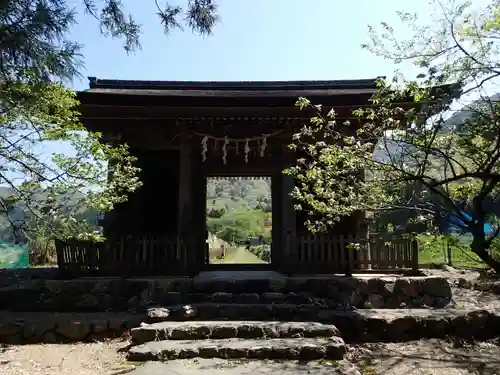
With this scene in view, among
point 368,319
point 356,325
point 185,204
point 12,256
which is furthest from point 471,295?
point 12,256

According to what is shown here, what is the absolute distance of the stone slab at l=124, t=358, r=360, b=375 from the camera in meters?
4.62

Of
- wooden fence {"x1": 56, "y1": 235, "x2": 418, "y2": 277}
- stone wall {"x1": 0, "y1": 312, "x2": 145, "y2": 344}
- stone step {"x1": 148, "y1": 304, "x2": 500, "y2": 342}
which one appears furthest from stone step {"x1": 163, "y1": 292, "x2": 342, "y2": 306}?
wooden fence {"x1": 56, "y1": 235, "x2": 418, "y2": 277}

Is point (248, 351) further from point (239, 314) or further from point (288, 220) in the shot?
point (288, 220)

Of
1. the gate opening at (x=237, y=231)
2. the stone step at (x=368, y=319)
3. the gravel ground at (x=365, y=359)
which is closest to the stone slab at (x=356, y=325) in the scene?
the stone step at (x=368, y=319)

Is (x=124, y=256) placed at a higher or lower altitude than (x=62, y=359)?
higher

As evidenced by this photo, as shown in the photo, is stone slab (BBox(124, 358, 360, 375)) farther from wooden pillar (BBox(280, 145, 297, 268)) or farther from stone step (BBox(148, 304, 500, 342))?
wooden pillar (BBox(280, 145, 297, 268))

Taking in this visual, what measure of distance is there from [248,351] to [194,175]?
570 centimetres

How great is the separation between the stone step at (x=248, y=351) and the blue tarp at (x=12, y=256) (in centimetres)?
1045

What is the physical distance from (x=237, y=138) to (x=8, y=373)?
6.09 meters

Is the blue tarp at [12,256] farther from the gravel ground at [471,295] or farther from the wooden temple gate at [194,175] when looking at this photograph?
the gravel ground at [471,295]

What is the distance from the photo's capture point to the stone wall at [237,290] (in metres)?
7.93

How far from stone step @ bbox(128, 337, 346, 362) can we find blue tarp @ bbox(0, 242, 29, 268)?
10.5m

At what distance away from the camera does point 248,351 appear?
522cm

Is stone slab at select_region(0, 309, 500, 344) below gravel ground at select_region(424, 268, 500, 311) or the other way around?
below
